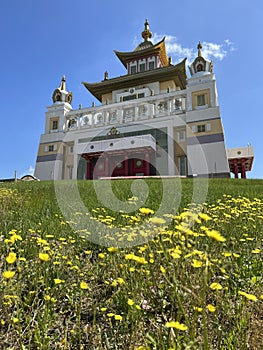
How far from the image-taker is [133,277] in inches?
79.5

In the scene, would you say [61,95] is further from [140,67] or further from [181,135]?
[181,135]

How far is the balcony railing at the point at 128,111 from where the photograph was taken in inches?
919

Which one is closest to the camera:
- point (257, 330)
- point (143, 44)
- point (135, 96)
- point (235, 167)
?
point (257, 330)

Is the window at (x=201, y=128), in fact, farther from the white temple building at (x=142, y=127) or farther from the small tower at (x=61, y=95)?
the small tower at (x=61, y=95)

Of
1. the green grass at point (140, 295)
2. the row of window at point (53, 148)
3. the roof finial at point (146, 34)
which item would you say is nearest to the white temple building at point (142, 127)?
the row of window at point (53, 148)

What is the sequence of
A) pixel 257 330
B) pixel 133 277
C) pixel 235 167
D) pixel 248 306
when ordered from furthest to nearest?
pixel 235 167
pixel 133 277
pixel 248 306
pixel 257 330

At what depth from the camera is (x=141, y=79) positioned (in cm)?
2666

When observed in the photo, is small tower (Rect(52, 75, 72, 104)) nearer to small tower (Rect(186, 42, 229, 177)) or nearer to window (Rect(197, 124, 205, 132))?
small tower (Rect(186, 42, 229, 177))

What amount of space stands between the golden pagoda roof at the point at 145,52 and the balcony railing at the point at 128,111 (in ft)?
23.5

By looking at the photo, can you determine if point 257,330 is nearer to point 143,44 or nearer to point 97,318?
point 97,318

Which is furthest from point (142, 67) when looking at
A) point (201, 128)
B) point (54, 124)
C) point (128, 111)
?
point (201, 128)

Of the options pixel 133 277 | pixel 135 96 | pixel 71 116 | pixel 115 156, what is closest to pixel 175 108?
pixel 135 96

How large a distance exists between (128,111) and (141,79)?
4232mm

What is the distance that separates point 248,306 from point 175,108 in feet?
74.5
